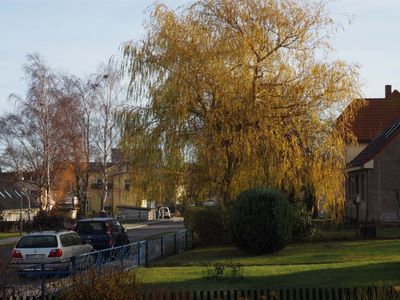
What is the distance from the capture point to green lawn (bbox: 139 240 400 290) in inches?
649

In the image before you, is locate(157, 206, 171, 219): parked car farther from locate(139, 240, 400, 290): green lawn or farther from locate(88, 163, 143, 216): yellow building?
locate(139, 240, 400, 290): green lawn

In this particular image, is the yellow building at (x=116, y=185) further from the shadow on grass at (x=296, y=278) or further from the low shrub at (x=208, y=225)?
the shadow on grass at (x=296, y=278)

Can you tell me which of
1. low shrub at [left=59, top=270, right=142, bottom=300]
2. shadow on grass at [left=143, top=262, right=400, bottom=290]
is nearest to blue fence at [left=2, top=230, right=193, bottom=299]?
low shrub at [left=59, top=270, right=142, bottom=300]

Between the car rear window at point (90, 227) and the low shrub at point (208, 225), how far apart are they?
499cm

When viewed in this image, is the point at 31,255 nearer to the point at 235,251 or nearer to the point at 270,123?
the point at 235,251

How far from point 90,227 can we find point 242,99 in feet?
27.2

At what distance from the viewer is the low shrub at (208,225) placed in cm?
3025

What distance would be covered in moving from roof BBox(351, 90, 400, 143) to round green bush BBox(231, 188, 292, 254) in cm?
2813

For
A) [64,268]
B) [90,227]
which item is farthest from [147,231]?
[64,268]

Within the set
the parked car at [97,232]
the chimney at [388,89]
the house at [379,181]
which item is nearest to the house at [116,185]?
the parked car at [97,232]

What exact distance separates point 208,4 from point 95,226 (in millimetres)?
11136

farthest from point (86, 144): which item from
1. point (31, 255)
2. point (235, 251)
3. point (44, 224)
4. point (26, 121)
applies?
point (31, 255)

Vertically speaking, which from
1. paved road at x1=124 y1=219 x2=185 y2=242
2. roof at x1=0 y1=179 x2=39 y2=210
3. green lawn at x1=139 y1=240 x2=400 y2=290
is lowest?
paved road at x1=124 y1=219 x2=185 y2=242

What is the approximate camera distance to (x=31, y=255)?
2167cm
